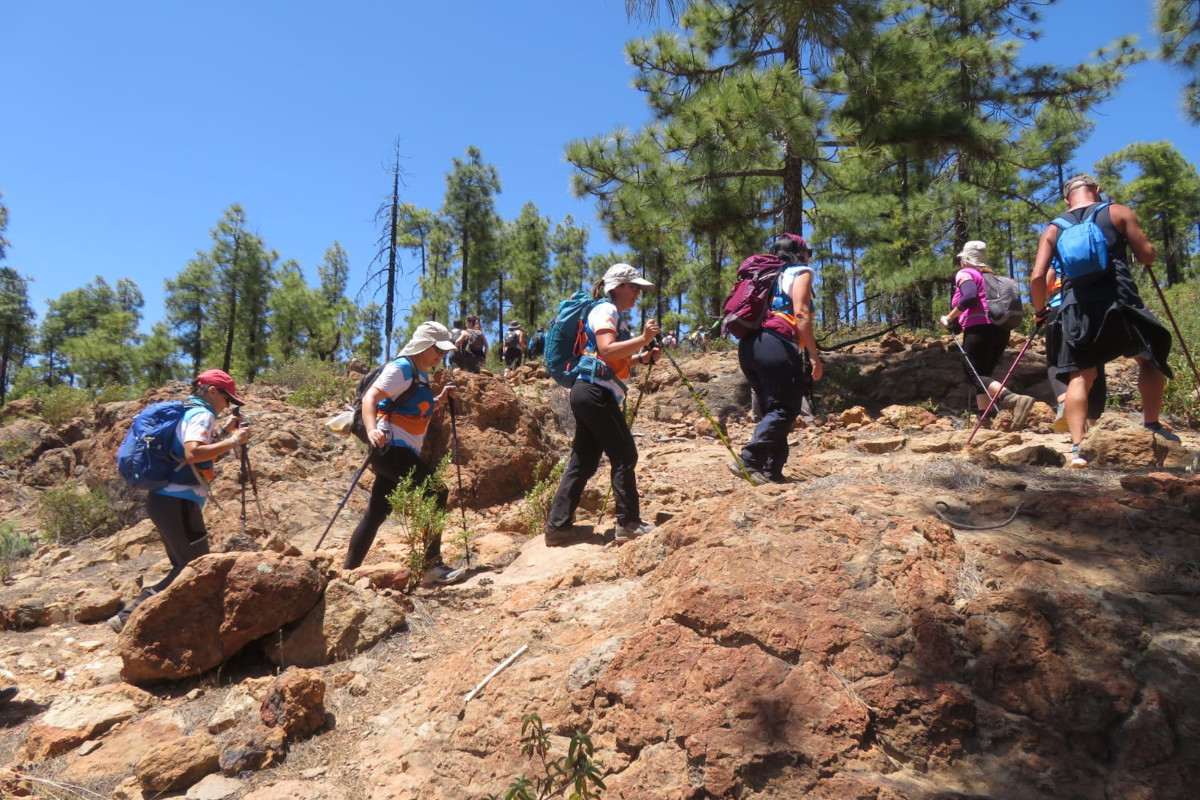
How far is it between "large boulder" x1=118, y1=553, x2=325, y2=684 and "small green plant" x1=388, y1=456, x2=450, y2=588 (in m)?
0.83

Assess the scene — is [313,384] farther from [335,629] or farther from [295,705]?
[295,705]

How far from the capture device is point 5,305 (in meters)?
27.9

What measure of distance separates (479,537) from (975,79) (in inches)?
395

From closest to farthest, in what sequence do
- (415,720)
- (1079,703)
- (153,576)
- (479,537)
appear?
(1079,703), (415,720), (153,576), (479,537)

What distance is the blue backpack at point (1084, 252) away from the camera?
375 centimetres

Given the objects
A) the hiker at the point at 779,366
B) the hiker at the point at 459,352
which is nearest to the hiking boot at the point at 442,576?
the hiker at the point at 779,366

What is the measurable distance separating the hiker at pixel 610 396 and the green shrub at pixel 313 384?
790 centimetres

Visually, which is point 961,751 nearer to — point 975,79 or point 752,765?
point 752,765

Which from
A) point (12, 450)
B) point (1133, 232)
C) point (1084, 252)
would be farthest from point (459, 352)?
point (1133, 232)

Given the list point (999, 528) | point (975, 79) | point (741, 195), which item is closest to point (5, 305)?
point (741, 195)

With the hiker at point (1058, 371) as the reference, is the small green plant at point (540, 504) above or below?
below

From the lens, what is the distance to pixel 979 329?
5961 millimetres

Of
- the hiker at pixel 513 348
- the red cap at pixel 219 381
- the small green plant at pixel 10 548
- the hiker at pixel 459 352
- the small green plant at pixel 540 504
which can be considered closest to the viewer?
the red cap at pixel 219 381

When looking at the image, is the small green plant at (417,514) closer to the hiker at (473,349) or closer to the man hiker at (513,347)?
the hiker at (473,349)
